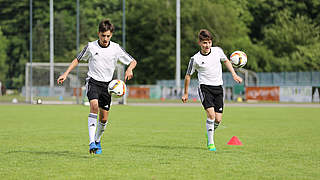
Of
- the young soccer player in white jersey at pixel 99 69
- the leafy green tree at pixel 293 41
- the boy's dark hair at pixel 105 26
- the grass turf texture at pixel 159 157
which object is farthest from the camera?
the leafy green tree at pixel 293 41

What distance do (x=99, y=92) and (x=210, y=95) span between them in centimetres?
219

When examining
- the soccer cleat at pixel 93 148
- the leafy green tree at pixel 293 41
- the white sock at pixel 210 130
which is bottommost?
the soccer cleat at pixel 93 148

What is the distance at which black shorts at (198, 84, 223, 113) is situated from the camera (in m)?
10.9

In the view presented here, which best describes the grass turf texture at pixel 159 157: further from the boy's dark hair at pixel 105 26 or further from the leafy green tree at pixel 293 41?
the leafy green tree at pixel 293 41

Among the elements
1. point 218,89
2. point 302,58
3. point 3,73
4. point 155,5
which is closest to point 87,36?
point 155,5

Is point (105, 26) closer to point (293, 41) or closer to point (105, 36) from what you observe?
point (105, 36)

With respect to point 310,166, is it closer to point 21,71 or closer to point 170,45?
point 170,45

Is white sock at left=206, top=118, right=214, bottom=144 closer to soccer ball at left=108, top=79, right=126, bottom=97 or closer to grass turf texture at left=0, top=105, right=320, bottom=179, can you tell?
grass turf texture at left=0, top=105, right=320, bottom=179

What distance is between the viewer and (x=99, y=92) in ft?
32.7

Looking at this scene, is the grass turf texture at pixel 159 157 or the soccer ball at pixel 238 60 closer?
the grass turf texture at pixel 159 157

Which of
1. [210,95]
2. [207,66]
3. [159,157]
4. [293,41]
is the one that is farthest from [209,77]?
[293,41]

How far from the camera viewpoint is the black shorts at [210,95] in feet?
35.9

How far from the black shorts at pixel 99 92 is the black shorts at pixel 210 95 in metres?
1.87

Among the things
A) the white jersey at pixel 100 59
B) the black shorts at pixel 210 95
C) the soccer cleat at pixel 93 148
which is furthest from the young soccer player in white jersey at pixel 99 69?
the black shorts at pixel 210 95
